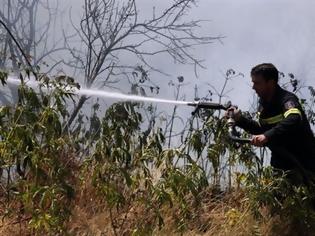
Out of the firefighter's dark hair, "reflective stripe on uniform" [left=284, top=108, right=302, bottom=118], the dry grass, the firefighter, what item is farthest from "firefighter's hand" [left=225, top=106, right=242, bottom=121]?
the dry grass

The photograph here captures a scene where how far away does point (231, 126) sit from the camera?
4.96m

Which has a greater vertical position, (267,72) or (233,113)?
(267,72)

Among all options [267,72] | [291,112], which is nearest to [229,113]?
[267,72]

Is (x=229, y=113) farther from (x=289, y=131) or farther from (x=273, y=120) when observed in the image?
(x=289, y=131)

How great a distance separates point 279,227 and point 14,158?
2.00m

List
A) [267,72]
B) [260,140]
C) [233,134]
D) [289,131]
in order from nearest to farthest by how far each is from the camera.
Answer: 1. [260,140]
2. [289,131]
3. [233,134]
4. [267,72]

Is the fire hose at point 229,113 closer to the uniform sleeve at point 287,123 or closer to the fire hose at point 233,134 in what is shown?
the fire hose at point 233,134

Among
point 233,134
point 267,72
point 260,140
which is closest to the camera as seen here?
point 260,140

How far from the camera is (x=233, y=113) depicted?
16.9 feet

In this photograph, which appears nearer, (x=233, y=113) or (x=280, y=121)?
(x=280, y=121)

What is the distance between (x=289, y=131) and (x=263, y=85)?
472mm

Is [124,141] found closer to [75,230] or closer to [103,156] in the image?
[103,156]

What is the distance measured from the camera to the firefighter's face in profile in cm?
508

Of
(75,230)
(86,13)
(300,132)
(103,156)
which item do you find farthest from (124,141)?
(86,13)
